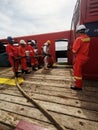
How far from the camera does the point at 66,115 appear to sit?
6.87 ft

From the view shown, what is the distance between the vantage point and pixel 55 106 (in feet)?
7.90

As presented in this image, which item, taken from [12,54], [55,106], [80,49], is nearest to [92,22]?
[80,49]

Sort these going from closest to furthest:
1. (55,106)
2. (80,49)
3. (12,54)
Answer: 1. (55,106)
2. (80,49)
3. (12,54)

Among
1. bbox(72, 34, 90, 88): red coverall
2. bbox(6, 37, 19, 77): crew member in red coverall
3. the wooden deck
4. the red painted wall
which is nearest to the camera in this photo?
the wooden deck

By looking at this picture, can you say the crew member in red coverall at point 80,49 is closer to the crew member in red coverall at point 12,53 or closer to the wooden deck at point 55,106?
the wooden deck at point 55,106

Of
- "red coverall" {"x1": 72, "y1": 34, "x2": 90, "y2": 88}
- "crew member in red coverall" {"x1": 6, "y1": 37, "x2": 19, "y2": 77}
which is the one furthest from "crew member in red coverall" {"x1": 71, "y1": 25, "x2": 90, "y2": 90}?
"crew member in red coverall" {"x1": 6, "y1": 37, "x2": 19, "y2": 77}

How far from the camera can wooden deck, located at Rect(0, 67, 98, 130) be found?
6.25ft

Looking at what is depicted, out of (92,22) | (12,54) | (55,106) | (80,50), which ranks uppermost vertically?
(92,22)

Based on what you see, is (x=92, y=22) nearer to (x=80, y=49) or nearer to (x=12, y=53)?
(x=80, y=49)

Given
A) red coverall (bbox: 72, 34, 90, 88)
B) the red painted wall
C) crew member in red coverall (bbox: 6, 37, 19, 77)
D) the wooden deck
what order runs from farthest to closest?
crew member in red coverall (bbox: 6, 37, 19, 77)
the red painted wall
red coverall (bbox: 72, 34, 90, 88)
the wooden deck

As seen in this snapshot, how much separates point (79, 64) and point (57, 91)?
88 centimetres

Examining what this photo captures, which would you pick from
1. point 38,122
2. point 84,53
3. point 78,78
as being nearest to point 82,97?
point 78,78

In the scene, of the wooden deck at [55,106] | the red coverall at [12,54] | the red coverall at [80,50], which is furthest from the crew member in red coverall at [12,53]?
the red coverall at [80,50]

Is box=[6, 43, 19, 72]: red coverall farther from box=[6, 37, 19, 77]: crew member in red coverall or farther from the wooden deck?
the wooden deck
